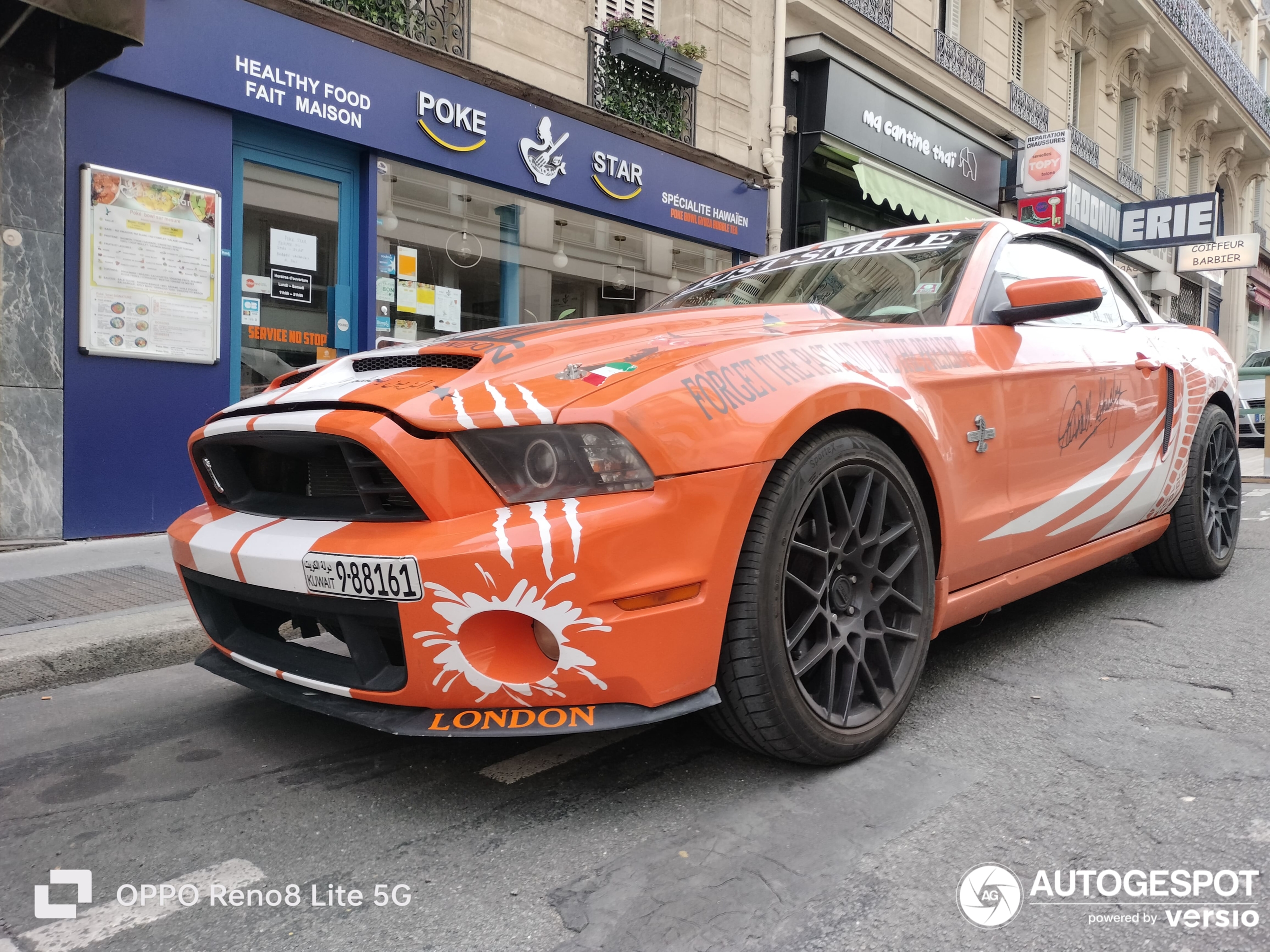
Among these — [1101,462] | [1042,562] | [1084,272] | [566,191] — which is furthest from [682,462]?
[566,191]

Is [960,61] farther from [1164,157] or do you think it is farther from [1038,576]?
[1038,576]

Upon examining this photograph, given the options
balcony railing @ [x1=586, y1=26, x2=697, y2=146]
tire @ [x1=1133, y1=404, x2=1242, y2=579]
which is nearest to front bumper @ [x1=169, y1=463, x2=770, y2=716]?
tire @ [x1=1133, y1=404, x2=1242, y2=579]

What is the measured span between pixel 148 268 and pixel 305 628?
426 cm

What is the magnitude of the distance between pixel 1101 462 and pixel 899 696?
1.45 meters

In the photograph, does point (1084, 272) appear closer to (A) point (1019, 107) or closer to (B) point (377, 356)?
(B) point (377, 356)

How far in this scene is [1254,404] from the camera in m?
15.1

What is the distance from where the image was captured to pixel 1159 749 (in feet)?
7.39

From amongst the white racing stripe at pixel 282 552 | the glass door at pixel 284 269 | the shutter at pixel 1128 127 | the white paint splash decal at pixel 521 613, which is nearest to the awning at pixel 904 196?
the glass door at pixel 284 269

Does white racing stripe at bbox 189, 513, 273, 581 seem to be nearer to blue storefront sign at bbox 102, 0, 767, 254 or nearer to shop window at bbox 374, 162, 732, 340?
blue storefront sign at bbox 102, 0, 767, 254

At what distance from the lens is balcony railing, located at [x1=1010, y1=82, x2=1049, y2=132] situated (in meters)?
15.7

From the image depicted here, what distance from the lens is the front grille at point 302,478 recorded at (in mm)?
1896

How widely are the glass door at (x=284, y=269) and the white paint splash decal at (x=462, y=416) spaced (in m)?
4.70
